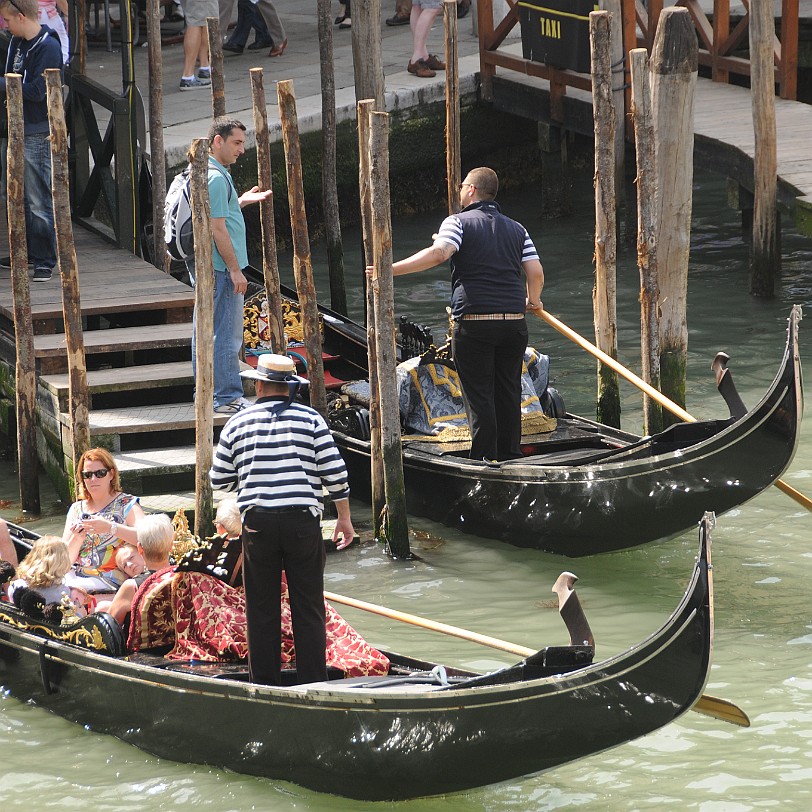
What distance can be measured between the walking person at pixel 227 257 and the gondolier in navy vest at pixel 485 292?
79 centimetres

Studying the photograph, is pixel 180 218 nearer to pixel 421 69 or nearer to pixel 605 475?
pixel 605 475

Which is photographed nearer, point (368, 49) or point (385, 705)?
point (385, 705)

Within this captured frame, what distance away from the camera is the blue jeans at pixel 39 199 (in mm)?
7586

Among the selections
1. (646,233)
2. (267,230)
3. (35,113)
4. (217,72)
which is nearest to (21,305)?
(267,230)

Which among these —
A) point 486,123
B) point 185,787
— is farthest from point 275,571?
point 486,123

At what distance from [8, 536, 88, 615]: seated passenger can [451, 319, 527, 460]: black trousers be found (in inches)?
73.8

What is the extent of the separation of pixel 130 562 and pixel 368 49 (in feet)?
13.3

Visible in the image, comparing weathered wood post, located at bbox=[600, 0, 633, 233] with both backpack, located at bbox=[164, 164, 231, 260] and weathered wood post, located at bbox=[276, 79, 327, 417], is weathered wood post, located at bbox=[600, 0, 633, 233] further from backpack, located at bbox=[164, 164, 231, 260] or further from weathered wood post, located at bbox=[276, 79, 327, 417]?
backpack, located at bbox=[164, 164, 231, 260]

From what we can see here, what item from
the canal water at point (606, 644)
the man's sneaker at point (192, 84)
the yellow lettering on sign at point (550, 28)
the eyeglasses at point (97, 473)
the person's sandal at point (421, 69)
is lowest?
the canal water at point (606, 644)

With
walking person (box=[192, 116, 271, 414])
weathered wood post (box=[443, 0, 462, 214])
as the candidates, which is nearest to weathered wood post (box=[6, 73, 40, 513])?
walking person (box=[192, 116, 271, 414])

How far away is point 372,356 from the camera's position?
629 centimetres

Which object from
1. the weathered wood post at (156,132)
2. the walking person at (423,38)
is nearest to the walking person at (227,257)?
the weathered wood post at (156,132)

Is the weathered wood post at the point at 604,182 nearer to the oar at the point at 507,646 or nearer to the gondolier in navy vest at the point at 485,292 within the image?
the gondolier in navy vest at the point at 485,292

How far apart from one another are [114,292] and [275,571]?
3445 mm
